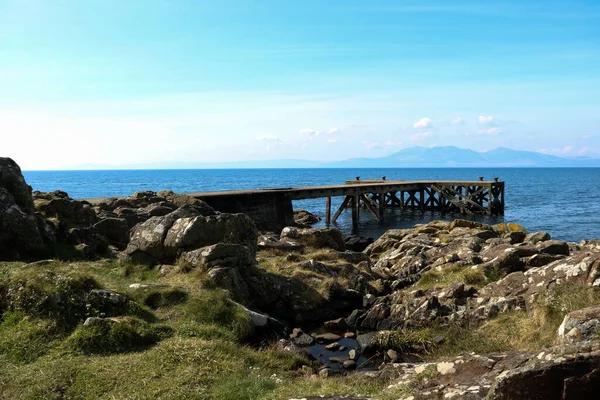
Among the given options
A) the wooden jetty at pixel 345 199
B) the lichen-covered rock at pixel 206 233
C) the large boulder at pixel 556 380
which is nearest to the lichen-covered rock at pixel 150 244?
the lichen-covered rock at pixel 206 233

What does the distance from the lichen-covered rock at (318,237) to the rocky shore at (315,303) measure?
2146 millimetres

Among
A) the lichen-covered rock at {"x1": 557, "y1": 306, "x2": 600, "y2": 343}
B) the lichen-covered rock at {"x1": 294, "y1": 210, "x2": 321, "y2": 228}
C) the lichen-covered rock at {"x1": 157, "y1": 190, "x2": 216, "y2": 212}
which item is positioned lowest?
the lichen-covered rock at {"x1": 294, "y1": 210, "x2": 321, "y2": 228}

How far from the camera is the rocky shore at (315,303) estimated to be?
7.07 meters

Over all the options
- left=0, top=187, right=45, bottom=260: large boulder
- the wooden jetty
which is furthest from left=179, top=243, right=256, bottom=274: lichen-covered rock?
the wooden jetty

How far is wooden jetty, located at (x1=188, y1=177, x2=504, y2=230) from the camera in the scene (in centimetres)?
3550

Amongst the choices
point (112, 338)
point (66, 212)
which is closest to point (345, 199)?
point (66, 212)

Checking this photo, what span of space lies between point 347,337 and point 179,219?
718 centimetres

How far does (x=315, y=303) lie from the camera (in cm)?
1511

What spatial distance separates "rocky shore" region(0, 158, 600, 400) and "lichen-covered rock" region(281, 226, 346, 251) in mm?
2146

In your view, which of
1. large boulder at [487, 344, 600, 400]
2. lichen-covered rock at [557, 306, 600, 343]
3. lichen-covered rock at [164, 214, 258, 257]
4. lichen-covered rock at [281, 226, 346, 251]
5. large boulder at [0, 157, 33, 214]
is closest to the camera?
large boulder at [487, 344, 600, 400]

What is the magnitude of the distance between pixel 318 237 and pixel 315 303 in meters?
8.13

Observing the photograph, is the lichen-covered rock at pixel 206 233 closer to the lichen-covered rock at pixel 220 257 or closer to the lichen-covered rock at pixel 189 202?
the lichen-covered rock at pixel 220 257

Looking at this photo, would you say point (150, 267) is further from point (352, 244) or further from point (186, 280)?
point (352, 244)

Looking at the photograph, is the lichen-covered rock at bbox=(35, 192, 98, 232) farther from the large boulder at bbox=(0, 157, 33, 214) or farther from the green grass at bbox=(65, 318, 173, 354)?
the green grass at bbox=(65, 318, 173, 354)
